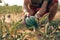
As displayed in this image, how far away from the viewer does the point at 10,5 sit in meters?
2.55

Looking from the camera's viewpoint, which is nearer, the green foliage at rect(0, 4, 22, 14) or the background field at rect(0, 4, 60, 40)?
the background field at rect(0, 4, 60, 40)

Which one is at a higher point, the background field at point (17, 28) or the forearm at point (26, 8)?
the forearm at point (26, 8)

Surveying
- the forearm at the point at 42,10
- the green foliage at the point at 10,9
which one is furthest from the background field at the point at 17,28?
the forearm at the point at 42,10

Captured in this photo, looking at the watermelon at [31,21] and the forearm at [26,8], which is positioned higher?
the forearm at [26,8]

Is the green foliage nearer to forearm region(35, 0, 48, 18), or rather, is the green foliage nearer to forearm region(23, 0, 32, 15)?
forearm region(23, 0, 32, 15)

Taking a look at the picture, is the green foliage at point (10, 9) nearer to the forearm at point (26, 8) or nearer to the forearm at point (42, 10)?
the forearm at point (26, 8)

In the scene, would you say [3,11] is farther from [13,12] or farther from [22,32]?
[22,32]

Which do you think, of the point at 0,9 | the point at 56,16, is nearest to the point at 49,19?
the point at 56,16

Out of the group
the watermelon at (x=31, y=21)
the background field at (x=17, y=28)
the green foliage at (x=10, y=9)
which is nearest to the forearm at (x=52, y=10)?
the background field at (x=17, y=28)

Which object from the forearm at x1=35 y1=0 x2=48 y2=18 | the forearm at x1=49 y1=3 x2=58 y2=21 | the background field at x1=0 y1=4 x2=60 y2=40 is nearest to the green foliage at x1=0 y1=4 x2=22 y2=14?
the background field at x1=0 y1=4 x2=60 y2=40

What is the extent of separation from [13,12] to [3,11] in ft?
0.29

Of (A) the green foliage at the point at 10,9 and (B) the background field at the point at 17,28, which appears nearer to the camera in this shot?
(B) the background field at the point at 17,28

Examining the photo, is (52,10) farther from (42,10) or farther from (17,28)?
(17,28)

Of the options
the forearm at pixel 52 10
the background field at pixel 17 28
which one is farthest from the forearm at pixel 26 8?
the forearm at pixel 52 10
